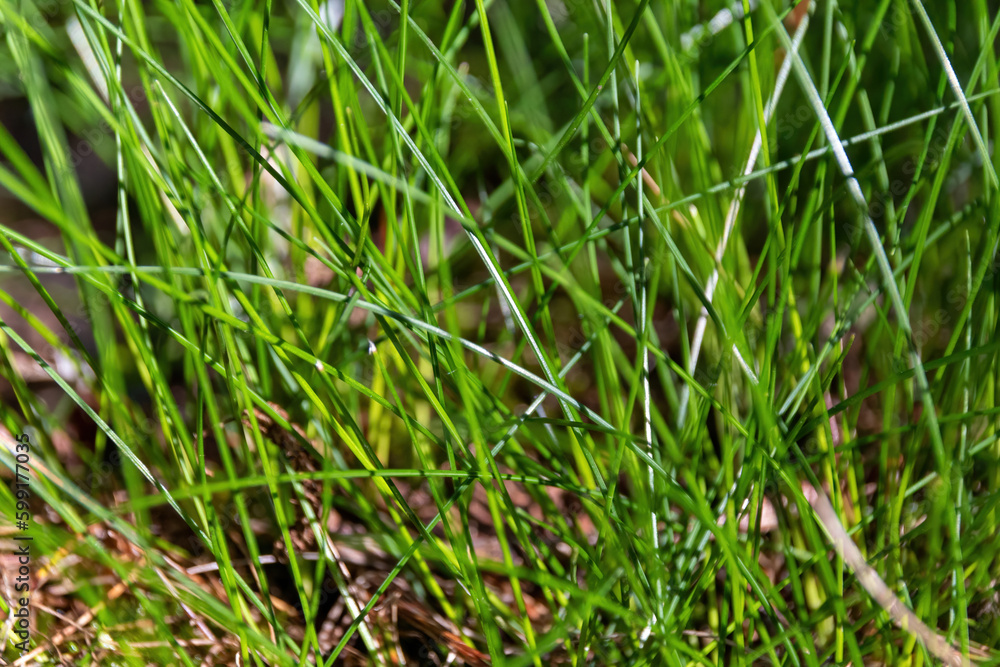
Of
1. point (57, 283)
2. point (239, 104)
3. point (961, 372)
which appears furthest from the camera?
point (57, 283)

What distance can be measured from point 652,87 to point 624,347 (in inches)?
14.0

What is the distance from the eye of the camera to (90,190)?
123 centimetres

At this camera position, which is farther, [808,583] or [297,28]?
[297,28]

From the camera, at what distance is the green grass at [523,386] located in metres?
0.47

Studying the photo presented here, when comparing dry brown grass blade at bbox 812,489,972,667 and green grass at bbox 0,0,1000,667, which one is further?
green grass at bbox 0,0,1000,667

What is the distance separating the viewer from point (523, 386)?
922 mm

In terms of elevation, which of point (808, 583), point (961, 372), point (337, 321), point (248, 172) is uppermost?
point (248, 172)

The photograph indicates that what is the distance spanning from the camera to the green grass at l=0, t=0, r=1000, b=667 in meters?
0.47

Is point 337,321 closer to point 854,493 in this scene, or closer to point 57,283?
point 854,493

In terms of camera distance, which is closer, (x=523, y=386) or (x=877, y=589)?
(x=877, y=589)

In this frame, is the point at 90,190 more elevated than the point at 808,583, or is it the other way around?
the point at 90,190

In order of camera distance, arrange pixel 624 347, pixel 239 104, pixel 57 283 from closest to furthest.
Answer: pixel 239 104, pixel 624 347, pixel 57 283

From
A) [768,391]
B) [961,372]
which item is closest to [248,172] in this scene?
[768,391]

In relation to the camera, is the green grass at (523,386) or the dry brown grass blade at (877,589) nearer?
the dry brown grass blade at (877,589)
